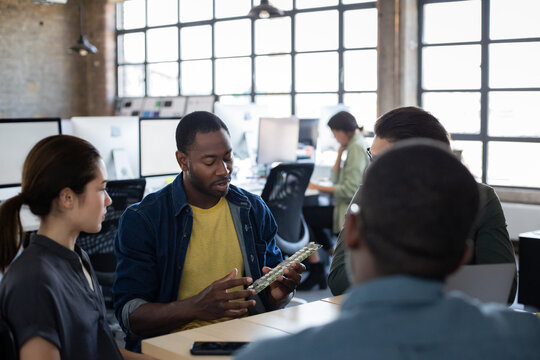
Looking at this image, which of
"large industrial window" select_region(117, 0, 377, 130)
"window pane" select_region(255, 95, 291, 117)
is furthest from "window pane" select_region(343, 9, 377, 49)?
"window pane" select_region(255, 95, 291, 117)

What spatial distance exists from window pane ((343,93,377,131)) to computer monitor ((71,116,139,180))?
3647mm

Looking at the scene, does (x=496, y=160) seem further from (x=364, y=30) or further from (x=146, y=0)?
(x=146, y=0)

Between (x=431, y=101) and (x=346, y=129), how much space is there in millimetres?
2392

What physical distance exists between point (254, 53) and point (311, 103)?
1200 millimetres

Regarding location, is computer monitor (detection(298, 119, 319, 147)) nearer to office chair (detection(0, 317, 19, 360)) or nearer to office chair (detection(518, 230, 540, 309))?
office chair (detection(518, 230, 540, 309))

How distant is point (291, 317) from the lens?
1720 millimetres

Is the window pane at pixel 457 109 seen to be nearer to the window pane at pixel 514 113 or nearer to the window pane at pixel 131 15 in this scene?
the window pane at pixel 514 113

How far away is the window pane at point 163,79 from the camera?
1004 centimetres

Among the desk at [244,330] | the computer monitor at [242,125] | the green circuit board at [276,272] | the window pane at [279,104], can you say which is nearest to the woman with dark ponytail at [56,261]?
the desk at [244,330]

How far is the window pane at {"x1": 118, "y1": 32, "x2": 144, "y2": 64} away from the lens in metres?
10.6

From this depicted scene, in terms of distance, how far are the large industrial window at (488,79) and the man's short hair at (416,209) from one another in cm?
607

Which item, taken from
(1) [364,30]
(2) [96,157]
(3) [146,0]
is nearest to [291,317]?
(2) [96,157]

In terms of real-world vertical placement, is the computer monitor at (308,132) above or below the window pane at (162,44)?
below

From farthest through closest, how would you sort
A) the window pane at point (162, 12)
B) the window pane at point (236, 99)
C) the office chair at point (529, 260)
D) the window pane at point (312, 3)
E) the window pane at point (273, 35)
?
the window pane at point (162, 12) < the window pane at point (236, 99) < the window pane at point (273, 35) < the window pane at point (312, 3) < the office chair at point (529, 260)
